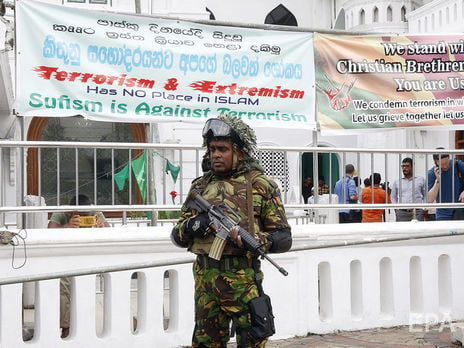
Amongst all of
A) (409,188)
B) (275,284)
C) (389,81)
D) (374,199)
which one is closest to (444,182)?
(409,188)

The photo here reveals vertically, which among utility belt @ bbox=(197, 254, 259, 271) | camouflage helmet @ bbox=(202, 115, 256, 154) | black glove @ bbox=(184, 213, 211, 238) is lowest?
utility belt @ bbox=(197, 254, 259, 271)

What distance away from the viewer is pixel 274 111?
8.23 meters

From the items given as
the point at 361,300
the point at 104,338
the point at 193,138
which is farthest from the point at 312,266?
the point at 193,138

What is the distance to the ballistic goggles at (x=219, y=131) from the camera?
4.30 meters

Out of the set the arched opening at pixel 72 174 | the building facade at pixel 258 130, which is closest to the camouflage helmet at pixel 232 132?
the arched opening at pixel 72 174

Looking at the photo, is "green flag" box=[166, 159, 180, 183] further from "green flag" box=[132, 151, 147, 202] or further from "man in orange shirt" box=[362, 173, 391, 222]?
"man in orange shirt" box=[362, 173, 391, 222]

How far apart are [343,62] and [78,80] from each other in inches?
122

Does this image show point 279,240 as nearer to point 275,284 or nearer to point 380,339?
point 275,284

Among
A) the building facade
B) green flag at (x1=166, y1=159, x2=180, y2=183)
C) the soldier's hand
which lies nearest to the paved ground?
the building facade

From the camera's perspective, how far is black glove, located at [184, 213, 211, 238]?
418 centimetres

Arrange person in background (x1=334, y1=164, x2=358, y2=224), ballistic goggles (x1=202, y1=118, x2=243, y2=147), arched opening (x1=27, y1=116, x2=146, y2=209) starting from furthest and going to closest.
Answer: person in background (x1=334, y1=164, x2=358, y2=224), arched opening (x1=27, y1=116, x2=146, y2=209), ballistic goggles (x1=202, y1=118, x2=243, y2=147)

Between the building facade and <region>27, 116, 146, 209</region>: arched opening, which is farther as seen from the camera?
the building facade

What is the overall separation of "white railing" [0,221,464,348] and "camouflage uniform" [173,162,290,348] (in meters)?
0.99

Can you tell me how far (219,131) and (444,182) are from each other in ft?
14.7
